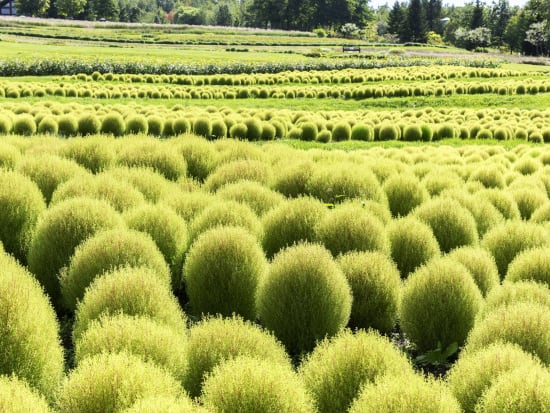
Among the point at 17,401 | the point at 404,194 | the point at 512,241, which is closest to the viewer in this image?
the point at 17,401

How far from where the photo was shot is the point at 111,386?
12.5ft

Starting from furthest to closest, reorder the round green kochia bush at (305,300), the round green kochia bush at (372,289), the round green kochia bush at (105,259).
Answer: the round green kochia bush at (372,289) < the round green kochia bush at (105,259) < the round green kochia bush at (305,300)

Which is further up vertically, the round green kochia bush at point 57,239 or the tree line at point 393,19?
the tree line at point 393,19

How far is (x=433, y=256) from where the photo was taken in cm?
782

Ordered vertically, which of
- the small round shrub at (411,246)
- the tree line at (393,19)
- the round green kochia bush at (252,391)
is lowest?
the small round shrub at (411,246)

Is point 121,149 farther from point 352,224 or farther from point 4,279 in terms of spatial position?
point 4,279

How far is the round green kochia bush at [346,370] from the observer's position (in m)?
4.40

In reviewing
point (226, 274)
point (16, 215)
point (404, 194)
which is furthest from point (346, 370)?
point (404, 194)

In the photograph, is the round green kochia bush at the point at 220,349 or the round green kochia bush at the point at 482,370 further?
the round green kochia bush at the point at 220,349

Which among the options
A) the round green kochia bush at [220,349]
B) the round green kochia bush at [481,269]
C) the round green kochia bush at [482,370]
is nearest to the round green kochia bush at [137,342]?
the round green kochia bush at [220,349]

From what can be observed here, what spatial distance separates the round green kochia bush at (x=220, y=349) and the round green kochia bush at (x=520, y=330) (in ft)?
5.92

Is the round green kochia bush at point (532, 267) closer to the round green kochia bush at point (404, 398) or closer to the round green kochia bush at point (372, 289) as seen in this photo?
the round green kochia bush at point (372, 289)

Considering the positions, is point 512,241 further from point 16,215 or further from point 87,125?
point 87,125

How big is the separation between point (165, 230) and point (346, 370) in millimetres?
3719
